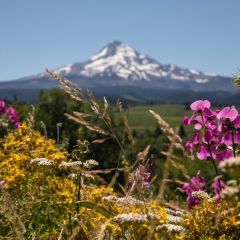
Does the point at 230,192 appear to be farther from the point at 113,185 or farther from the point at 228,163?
the point at 113,185

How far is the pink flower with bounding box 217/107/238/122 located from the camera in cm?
438

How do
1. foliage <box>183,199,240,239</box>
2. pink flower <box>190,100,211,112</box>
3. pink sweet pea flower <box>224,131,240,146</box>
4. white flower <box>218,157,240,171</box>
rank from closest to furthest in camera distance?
white flower <box>218,157,240,171</box> → foliage <box>183,199,240,239</box> → pink sweet pea flower <box>224,131,240,146</box> → pink flower <box>190,100,211,112</box>

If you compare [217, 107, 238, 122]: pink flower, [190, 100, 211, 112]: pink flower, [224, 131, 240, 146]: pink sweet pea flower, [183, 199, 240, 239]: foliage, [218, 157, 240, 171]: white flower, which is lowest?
[183, 199, 240, 239]: foliage

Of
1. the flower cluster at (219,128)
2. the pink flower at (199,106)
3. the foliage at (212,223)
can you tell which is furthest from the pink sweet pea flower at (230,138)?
the foliage at (212,223)

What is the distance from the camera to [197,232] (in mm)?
3129

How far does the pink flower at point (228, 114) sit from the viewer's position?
14.4ft

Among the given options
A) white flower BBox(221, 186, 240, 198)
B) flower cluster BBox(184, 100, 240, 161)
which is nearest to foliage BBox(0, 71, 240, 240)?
flower cluster BBox(184, 100, 240, 161)

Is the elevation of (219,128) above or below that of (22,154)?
above

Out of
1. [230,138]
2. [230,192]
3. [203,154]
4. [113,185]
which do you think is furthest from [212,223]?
[230,192]

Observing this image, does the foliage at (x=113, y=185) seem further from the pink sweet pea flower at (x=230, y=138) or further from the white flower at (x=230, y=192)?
the white flower at (x=230, y=192)

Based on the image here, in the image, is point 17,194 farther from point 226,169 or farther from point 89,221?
point 226,169

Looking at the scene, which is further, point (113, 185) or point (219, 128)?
point (219, 128)

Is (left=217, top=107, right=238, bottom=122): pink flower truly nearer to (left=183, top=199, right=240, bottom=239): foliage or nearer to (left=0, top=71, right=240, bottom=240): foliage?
(left=0, top=71, right=240, bottom=240): foliage

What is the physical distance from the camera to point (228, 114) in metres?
4.40
